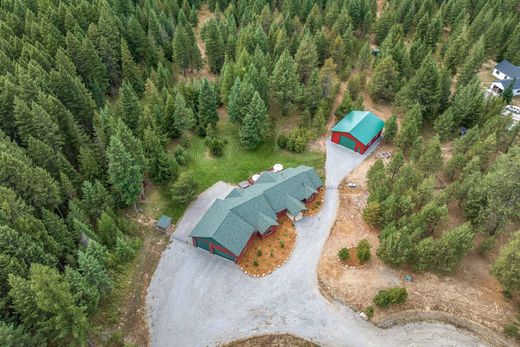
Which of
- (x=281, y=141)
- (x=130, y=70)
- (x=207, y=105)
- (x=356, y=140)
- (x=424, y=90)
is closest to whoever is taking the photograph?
(x=356, y=140)

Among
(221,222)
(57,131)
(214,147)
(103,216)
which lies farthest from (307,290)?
(57,131)

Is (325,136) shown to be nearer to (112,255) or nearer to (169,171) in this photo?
(169,171)

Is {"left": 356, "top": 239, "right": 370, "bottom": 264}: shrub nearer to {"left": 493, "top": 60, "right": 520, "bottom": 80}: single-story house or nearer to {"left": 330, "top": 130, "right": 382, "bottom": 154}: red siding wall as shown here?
{"left": 330, "top": 130, "right": 382, "bottom": 154}: red siding wall

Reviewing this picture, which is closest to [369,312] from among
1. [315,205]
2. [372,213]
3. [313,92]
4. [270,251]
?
[372,213]

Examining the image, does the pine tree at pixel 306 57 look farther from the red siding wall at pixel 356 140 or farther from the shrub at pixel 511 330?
the shrub at pixel 511 330

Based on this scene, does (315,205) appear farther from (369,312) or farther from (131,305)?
(131,305)

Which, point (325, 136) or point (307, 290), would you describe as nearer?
point (307, 290)
